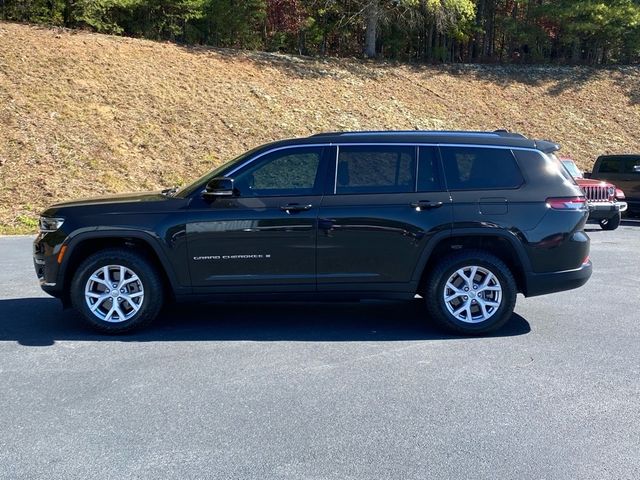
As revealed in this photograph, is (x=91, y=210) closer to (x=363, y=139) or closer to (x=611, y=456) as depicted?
(x=363, y=139)

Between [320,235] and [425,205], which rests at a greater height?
[425,205]

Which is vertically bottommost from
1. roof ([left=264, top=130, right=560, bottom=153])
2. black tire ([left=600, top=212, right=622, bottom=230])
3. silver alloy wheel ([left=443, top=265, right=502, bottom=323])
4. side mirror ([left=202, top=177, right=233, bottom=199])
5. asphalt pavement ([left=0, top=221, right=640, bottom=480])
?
black tire ([left=600, top=212, right=622, bottom=230])

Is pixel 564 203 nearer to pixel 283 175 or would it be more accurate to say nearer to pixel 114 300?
pixel 283 175

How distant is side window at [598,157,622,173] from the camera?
663 inches

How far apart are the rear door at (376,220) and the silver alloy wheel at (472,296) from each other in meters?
0.44

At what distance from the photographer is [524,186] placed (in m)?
6.14

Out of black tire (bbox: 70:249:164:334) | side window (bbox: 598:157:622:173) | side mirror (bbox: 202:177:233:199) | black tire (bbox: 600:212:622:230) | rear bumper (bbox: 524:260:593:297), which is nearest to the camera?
side mirror (bbox: 202:177:233:199)

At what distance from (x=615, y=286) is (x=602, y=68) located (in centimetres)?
2537

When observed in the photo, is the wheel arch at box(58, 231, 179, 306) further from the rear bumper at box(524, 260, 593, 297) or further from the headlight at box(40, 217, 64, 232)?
the rear bumper at box(524, 260, 593, 297)

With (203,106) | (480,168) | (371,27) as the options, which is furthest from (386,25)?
(480,168)

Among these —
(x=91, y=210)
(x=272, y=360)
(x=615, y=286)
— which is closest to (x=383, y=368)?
(x=272, y=360)

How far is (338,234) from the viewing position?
599 cm

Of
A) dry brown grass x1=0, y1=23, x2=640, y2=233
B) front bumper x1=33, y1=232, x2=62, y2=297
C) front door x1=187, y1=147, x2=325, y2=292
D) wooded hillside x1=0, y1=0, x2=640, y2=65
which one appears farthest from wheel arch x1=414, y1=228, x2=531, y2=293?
wooded hillside x1=0, y1=0, x2=640, y2=65

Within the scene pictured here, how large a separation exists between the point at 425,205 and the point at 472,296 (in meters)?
0.97
